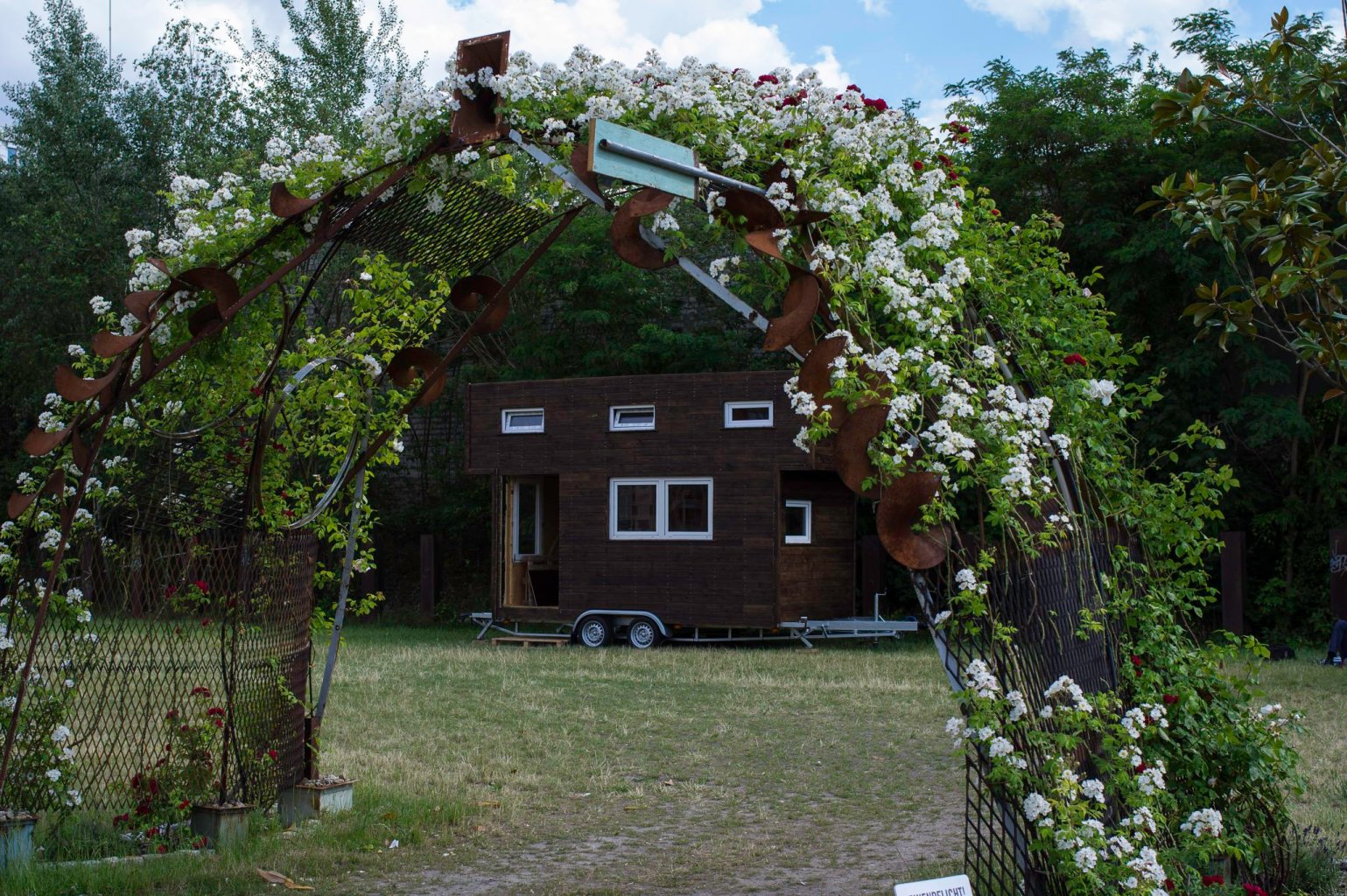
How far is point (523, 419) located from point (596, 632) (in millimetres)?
3043

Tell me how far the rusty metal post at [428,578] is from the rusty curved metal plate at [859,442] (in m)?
17.8

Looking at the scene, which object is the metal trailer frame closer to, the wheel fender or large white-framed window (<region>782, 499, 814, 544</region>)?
the wheel fender

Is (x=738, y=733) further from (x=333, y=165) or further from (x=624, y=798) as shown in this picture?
(x=333, y=165)

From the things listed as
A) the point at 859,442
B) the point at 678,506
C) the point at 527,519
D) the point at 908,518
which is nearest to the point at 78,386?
the point at 859,442

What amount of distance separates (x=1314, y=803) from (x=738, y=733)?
4.00 metres

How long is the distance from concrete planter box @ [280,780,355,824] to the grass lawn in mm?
120

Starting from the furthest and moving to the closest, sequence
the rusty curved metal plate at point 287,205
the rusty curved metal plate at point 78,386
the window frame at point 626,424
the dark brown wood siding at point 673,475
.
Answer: the window frame at point 626,424
the dark brown wood siding at point 673,475
the rusty curved metal plate at point 287,205
the rusty curved metal plate at point 78,386

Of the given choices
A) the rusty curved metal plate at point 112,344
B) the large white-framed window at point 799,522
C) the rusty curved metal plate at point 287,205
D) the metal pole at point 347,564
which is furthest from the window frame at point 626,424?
the rusty curved metal plate at point 112,344

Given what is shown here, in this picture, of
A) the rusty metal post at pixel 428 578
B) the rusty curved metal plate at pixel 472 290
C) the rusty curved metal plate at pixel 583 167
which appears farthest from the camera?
the rusty metal post at pixel 428 578

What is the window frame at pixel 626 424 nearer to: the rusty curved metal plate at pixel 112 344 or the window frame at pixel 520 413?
the window frame at pixel 520 413

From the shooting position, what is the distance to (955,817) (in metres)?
6.57

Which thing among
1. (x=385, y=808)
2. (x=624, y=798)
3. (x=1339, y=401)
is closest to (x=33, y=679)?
(x=385, y=808)

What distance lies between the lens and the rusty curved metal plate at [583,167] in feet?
13.6

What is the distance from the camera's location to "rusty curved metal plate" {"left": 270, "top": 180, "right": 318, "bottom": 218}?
466 cm
